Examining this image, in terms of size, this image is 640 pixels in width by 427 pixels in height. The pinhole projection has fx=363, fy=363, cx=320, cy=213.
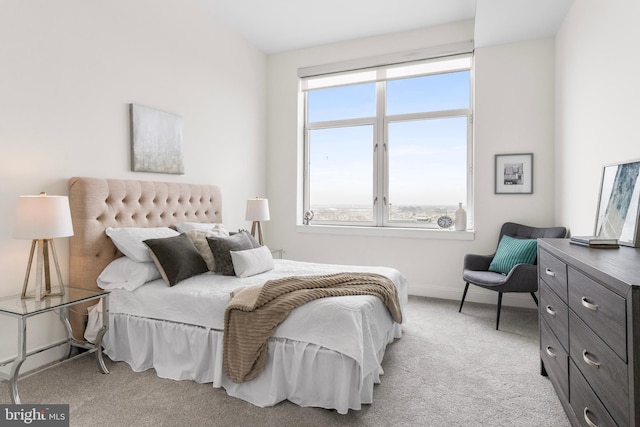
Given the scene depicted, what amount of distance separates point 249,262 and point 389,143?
2.55m

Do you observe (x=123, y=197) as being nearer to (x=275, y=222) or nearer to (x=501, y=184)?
(x=275, y=222)

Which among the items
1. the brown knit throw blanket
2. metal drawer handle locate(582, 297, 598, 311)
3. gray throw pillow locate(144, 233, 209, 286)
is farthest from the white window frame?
metal drawer handle locate(582, 297, 598, 311)

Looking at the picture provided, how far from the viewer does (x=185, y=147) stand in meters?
3.62

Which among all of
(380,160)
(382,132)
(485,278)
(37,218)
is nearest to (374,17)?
(382,132)

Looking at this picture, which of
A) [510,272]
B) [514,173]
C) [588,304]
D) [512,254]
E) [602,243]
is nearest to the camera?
[588,304]

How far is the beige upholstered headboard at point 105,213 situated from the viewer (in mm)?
2572

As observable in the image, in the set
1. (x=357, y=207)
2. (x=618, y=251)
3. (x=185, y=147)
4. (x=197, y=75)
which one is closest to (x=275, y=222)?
(x=357, y=207)

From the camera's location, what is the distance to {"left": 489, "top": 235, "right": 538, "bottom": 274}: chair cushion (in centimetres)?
329

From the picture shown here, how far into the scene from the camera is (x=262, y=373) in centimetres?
206

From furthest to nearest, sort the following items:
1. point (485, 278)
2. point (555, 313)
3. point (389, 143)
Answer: point (389, 143) < point (485, 278) < point (555, 313)

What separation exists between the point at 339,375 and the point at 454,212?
289 centimetres

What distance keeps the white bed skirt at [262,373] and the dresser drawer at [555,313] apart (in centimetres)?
95

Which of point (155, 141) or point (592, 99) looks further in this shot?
point (155, 141)

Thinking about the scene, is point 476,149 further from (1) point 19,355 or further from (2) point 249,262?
(1) point 19,355
